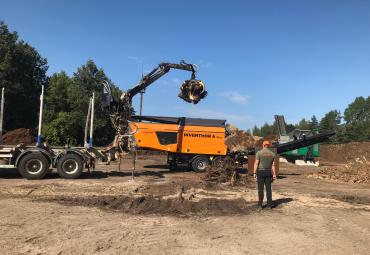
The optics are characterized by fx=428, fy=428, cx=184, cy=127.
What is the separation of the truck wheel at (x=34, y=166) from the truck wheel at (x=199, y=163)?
7.52 meters

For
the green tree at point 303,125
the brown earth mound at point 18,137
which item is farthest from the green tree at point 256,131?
the brown earth mound at point 18,137

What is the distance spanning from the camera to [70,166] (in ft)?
52.1

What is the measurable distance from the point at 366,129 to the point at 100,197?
3075 inches

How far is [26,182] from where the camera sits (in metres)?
14.6

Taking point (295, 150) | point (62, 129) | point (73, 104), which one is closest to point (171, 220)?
point (295, 150)

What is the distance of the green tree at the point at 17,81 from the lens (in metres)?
42.4

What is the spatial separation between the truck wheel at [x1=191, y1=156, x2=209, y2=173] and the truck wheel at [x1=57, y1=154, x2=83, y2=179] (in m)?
6.44

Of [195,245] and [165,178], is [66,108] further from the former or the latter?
[195,245]

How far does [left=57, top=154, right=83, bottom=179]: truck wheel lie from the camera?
618 inches

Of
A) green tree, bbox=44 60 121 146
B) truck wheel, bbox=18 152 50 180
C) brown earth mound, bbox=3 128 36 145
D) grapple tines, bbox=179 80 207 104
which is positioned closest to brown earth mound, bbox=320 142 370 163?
green tree, bbox=44 60 121 146

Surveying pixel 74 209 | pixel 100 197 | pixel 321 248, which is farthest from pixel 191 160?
pixel 321 248

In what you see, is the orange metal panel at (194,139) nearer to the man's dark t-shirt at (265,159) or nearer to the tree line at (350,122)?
the man's dark t-shirt at (265,159)

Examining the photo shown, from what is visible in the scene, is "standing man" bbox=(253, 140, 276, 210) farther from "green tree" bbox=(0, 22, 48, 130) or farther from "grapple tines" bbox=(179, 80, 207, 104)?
"green tree" bbox=(0, 22, 48, 130)

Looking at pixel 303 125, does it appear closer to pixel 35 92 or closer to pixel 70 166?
pixel 35 92
